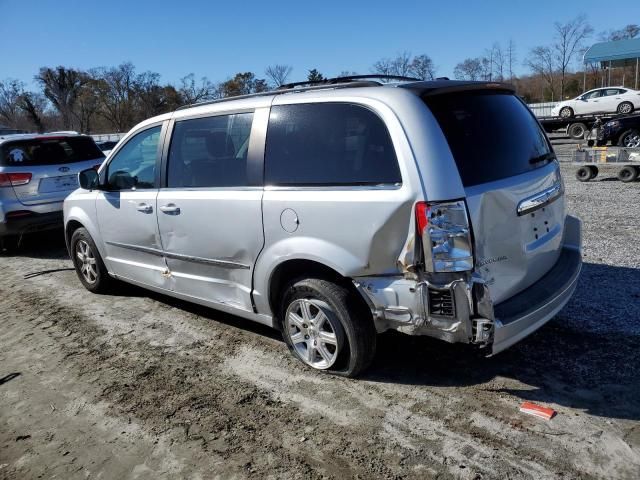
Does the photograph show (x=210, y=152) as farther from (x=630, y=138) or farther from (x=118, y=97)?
(x=118, y=97)

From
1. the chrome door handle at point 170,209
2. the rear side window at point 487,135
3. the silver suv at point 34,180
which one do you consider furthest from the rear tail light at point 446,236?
the silver suv at point 34,180

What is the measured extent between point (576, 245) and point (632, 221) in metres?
4.45

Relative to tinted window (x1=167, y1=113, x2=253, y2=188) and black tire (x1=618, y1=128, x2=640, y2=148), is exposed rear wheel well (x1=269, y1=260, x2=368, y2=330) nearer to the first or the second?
→ tinted window (x1=167, y1=113, x2=253, y2=188)

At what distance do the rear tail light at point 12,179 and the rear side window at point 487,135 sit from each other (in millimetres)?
6803

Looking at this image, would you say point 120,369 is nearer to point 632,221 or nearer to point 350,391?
point 350,391

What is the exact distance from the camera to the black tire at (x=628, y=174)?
11414mm

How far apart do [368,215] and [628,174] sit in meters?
10.7

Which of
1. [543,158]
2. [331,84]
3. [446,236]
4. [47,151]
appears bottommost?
[446,236]

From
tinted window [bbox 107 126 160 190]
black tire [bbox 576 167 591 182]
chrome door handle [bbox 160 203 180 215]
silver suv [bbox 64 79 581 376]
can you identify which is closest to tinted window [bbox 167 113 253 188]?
silver suv [bbox 64 79 581 376]

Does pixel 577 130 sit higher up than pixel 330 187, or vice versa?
pixel 330 187

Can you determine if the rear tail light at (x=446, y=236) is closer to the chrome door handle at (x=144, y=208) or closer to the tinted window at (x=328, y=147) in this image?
the tinted window at (x=328, y=147)

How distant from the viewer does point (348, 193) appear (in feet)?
10.3

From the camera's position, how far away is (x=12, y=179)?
7.62m

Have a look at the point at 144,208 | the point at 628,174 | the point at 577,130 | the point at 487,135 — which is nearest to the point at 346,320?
the point at 487,135
